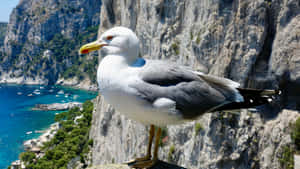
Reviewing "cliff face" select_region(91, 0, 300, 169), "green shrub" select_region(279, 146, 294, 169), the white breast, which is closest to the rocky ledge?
"cliff face" select_region(91, 0, 300, 169)

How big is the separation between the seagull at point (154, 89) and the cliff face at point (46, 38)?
286 ft

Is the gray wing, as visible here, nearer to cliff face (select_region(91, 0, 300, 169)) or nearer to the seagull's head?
the seagull's head

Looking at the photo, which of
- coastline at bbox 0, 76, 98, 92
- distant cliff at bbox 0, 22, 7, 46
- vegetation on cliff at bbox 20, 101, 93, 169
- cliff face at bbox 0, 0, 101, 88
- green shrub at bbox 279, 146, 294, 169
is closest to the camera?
green shrub at bbox 279, 146, 294, 169

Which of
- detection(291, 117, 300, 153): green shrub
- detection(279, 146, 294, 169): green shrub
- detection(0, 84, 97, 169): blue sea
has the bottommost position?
detection(0, 84, 97, 169): blue sea

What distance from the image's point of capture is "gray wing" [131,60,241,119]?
94.7 inches

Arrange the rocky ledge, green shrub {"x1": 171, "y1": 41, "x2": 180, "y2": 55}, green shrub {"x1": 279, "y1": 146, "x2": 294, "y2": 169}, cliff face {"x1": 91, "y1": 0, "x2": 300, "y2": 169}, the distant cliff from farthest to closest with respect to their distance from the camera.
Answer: the distant cliff, the rocky ledge, green shrub {"x1": 171, "y1": 41, "x2": 180, "y2": 55}, cliff face {"x1": 91, "y1": 0, "x2": 300, "y2": 169}, green shrub {"x1": 279, "y1": 146, "x2": 294, "y2": 169}

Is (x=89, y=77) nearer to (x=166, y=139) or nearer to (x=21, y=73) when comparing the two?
(x=21, y=73)

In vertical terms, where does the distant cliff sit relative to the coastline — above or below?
above

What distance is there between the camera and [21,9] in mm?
108062

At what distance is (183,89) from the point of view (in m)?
2.52

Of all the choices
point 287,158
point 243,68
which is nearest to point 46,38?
point 243,68

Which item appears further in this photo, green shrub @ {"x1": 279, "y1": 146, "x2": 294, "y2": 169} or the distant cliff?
the distant cliff

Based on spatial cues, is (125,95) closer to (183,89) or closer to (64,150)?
(183,89)

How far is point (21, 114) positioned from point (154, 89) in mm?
57659
